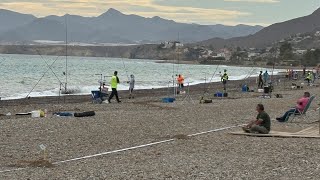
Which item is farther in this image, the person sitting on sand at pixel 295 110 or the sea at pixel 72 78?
the sea at pixel 72 78

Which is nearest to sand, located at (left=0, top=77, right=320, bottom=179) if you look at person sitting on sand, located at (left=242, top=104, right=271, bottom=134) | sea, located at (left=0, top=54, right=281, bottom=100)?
person sitting on sand, located at (left=242, top=104, right=271, bottom=134)

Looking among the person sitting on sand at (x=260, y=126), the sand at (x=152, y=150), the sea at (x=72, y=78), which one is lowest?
the sea at (x=72, y=78)

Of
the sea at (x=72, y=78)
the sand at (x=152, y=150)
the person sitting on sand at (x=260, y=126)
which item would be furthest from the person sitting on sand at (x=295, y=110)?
the sea at (x=72, y=78)

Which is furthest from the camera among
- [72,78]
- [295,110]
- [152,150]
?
[72,78]

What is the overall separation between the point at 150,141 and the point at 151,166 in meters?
3.35

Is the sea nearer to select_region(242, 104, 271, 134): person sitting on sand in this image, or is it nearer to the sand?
the sand

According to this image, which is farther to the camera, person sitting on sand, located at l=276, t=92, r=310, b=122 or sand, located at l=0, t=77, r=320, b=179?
person sitting on sand, located at l=276, t=92, r=310, b=122

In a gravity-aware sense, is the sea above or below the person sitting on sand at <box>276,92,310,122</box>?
below

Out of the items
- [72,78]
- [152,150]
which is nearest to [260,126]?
[152,150]

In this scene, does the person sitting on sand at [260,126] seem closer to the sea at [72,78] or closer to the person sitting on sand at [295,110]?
the person sitting on sand at [295,110]

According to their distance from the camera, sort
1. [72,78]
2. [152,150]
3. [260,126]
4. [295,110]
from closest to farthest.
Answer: [152,150] < [260,126] < [295,110] < [72,78]

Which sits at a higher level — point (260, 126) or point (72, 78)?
point (260, 126)

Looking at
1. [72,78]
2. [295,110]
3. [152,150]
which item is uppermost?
[295,110]

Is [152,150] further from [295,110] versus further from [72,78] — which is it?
[72,78]
